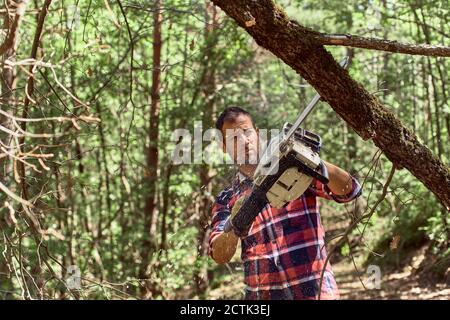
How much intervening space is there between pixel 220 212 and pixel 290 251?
20.8 inches

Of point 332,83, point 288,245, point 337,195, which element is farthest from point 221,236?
point 332,83

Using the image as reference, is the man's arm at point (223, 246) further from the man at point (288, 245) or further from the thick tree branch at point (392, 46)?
the thick tree branch at point (392, 46)

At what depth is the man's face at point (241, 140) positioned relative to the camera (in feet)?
11.0

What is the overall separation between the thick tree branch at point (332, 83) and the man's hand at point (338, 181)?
356 millimetres

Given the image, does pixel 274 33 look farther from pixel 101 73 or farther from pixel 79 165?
pixel 79 165

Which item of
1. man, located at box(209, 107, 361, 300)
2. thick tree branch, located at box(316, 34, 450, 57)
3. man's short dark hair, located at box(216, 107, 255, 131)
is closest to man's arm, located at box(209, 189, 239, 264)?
man, located at box(209, 107, 361, 300)

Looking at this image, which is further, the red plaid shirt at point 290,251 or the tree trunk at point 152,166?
the tree trunk at point 152,166

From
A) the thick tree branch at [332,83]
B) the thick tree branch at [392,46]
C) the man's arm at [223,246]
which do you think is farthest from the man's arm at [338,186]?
the thick tree branch at [392,46]

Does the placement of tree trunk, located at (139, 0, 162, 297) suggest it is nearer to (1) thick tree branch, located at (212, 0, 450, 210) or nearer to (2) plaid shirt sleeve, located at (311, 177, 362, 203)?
(2) plaid shirt sleeve, located at (311, 177, 362, 203)

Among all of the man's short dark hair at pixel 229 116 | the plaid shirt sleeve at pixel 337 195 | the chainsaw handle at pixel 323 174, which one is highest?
the man's short dark hair at pixel 229 116

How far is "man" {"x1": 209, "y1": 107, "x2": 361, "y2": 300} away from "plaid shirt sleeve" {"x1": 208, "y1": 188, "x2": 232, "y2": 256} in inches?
2.0

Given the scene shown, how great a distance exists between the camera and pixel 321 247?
3.06 metres

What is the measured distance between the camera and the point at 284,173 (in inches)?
115
